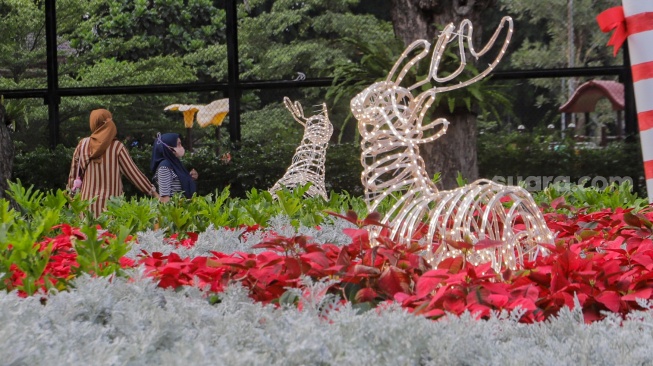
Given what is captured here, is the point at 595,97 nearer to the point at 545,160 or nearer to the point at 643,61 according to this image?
the point at 545,160

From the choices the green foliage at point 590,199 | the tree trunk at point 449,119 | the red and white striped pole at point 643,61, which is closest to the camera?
the red and white striped pole at point 643,61

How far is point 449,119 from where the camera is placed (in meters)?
9.51

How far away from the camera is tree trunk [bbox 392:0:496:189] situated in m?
9.43

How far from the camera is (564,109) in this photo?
1445cm

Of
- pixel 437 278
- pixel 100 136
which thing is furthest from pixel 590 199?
pixel 100 136

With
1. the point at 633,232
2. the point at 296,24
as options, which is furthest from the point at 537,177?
the point at 633,232

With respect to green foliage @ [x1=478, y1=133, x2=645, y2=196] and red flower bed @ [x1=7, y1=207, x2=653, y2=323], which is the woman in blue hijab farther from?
red flower bed @ [x1=7, y1=207, x2=653, y2=323]

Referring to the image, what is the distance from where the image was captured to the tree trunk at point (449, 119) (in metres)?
9.43

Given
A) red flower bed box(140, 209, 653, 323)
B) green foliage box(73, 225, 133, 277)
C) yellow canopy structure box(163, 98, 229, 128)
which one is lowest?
red flower bed box(140, 209, 653, 323)

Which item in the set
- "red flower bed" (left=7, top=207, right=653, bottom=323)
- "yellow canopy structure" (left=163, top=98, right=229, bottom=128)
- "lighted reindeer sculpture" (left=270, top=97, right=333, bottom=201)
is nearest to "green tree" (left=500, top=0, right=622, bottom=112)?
"yellow canopy structure" (left=163, top=98, right=229, bottom=128)

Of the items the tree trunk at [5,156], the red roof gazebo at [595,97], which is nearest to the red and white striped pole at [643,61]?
the tree trunk at [5,156]

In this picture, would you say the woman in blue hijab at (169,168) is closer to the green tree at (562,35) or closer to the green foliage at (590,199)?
the green foliage at (590,199)

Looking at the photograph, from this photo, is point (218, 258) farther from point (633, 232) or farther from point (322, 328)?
point (633, 232)

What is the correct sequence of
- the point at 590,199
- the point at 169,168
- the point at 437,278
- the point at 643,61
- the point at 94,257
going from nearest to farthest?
the point at 437,278
the point at 94,257
the point at 643,61
the point at 590,199
the point at 169,168
